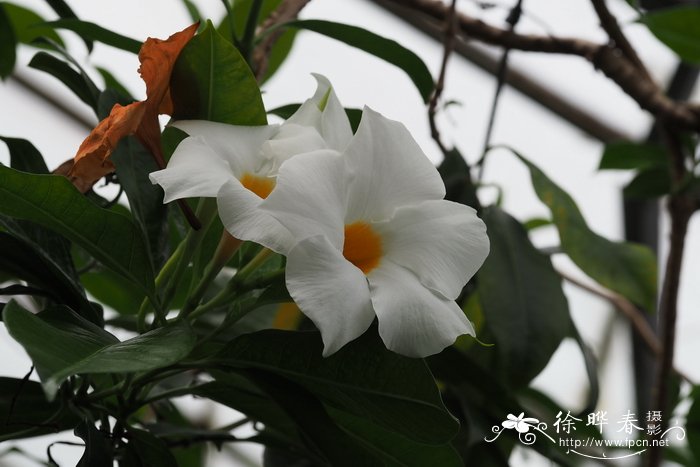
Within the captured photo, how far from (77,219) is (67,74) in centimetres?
21

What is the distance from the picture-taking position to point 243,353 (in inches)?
20.9

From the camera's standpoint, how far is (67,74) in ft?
2.19

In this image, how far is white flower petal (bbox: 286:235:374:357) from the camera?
1.30 feet

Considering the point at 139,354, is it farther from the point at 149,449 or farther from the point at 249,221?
the point at 149,449

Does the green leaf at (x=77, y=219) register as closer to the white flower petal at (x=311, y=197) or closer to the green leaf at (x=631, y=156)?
the white flower petal at (x=311, y=197)

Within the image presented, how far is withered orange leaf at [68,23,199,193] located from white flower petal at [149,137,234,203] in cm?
6

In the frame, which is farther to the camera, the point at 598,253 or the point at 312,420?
the point at 598,253

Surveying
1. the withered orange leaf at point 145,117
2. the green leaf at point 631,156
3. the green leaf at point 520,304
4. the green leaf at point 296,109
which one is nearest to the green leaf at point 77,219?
the withered orange leaf at point 145,117

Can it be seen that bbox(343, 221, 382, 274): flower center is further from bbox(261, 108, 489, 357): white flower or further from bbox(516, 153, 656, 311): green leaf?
bbox(516, 153, 656, 311): green leaf

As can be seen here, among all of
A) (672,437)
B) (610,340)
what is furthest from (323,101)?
(610,340)

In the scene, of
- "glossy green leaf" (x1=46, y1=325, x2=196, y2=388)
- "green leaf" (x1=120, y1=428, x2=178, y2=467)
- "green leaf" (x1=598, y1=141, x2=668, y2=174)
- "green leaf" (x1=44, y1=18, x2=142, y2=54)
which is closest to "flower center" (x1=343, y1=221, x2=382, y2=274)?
"glossy green leaf" (x1=46, y1=325, x2=196, y2=388)

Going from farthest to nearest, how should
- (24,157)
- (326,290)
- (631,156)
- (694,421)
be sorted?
(631,156)
(694,421)
(24,157)
(326,290)

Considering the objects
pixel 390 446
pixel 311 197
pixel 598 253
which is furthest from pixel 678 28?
pixel 311 197

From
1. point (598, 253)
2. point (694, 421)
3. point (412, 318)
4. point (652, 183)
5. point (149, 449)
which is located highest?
point (412, 318)
